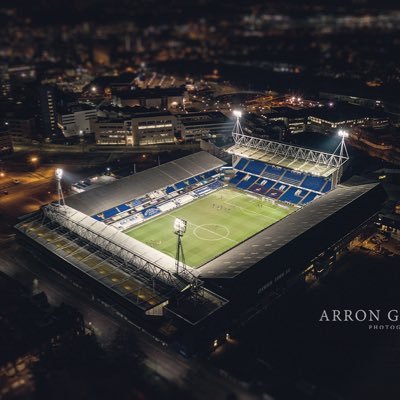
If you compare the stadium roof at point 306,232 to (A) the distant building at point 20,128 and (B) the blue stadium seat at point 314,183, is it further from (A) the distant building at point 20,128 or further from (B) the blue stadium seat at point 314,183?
(A) the distant building at point 20,128

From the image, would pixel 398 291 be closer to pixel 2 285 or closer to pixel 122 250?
pixel 122 250

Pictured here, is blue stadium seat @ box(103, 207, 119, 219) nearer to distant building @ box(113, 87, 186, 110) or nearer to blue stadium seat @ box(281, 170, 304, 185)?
blue stadium seat @ box(281, 170, 304, 185)

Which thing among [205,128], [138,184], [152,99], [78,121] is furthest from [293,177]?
[152,99]

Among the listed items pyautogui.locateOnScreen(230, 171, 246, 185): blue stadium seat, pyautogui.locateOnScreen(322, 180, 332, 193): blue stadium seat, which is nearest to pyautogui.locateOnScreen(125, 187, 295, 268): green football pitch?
pyautogui.locateOnScreen(230, 171, 246, 185): blue stadium seat

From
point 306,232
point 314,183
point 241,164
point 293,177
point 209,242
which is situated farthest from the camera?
point 241,164

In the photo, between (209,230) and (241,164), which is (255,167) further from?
(209,230)

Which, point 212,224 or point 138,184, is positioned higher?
point 138,184
